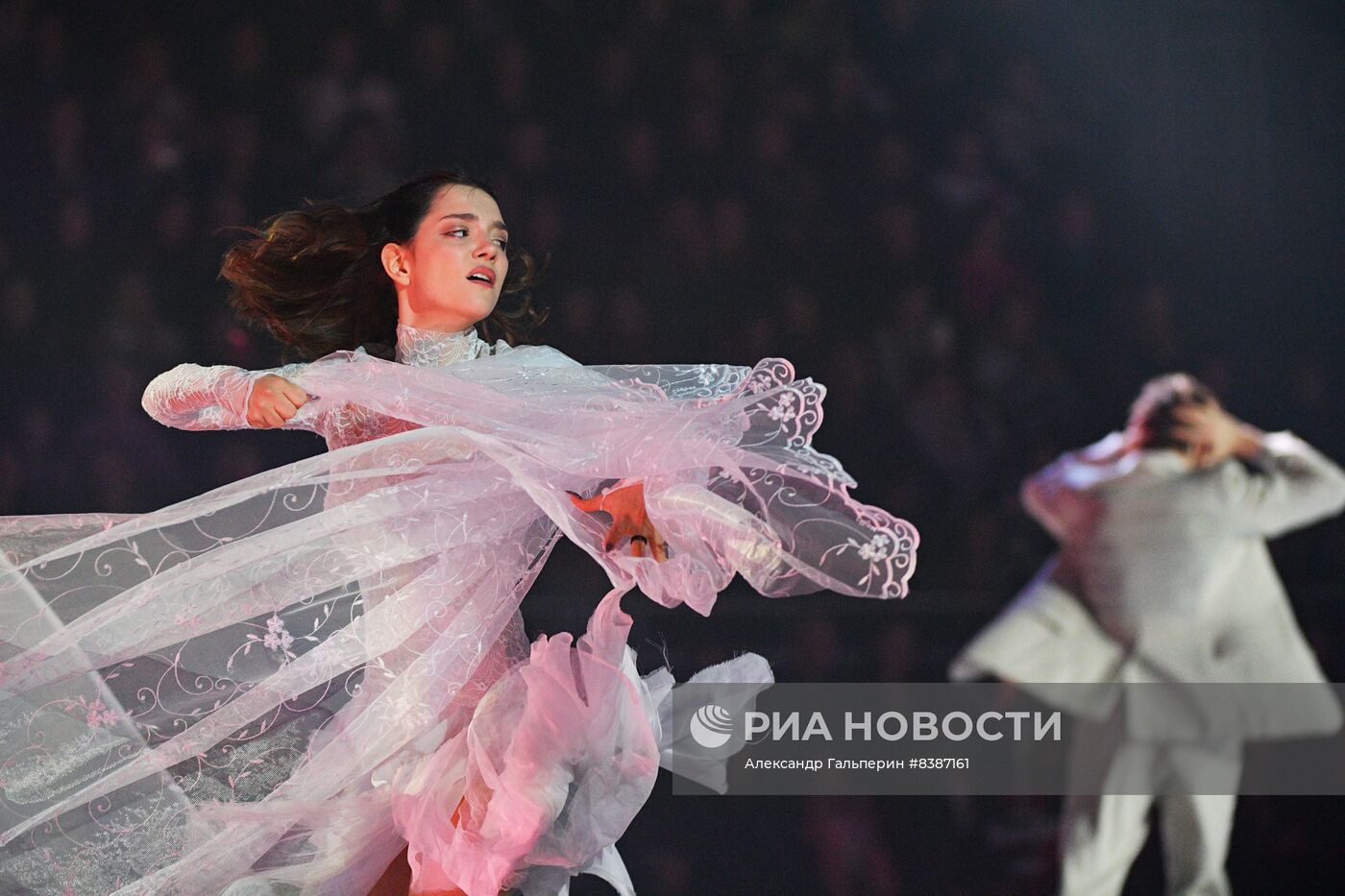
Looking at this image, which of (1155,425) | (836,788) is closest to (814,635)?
(836,788)

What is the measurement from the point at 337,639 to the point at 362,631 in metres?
0.03

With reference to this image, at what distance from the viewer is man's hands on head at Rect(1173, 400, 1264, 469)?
279 centimetres

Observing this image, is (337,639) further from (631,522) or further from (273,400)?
(631,522)

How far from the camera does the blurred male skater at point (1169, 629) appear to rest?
2.68 m

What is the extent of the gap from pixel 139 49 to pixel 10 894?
2.17m

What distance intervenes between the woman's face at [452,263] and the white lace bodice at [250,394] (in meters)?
0.03

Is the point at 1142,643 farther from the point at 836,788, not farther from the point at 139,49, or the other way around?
the point at 139,49

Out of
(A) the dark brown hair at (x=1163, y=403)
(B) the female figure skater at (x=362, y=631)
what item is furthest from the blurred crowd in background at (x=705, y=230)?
(B) the female figure skater at (x=362, y=631)

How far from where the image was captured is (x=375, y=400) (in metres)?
1.83

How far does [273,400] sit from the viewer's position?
1800 millimetres

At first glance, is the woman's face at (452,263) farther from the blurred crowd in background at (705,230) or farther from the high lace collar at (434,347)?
the blurred crowd in background at (705,230)

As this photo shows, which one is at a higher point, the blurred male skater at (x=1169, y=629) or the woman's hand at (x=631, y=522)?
the woman's hand at (x=631, y=522)

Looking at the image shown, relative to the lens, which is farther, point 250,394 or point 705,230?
point 705,230

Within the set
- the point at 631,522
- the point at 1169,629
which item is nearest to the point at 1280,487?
the point at 1169,629
